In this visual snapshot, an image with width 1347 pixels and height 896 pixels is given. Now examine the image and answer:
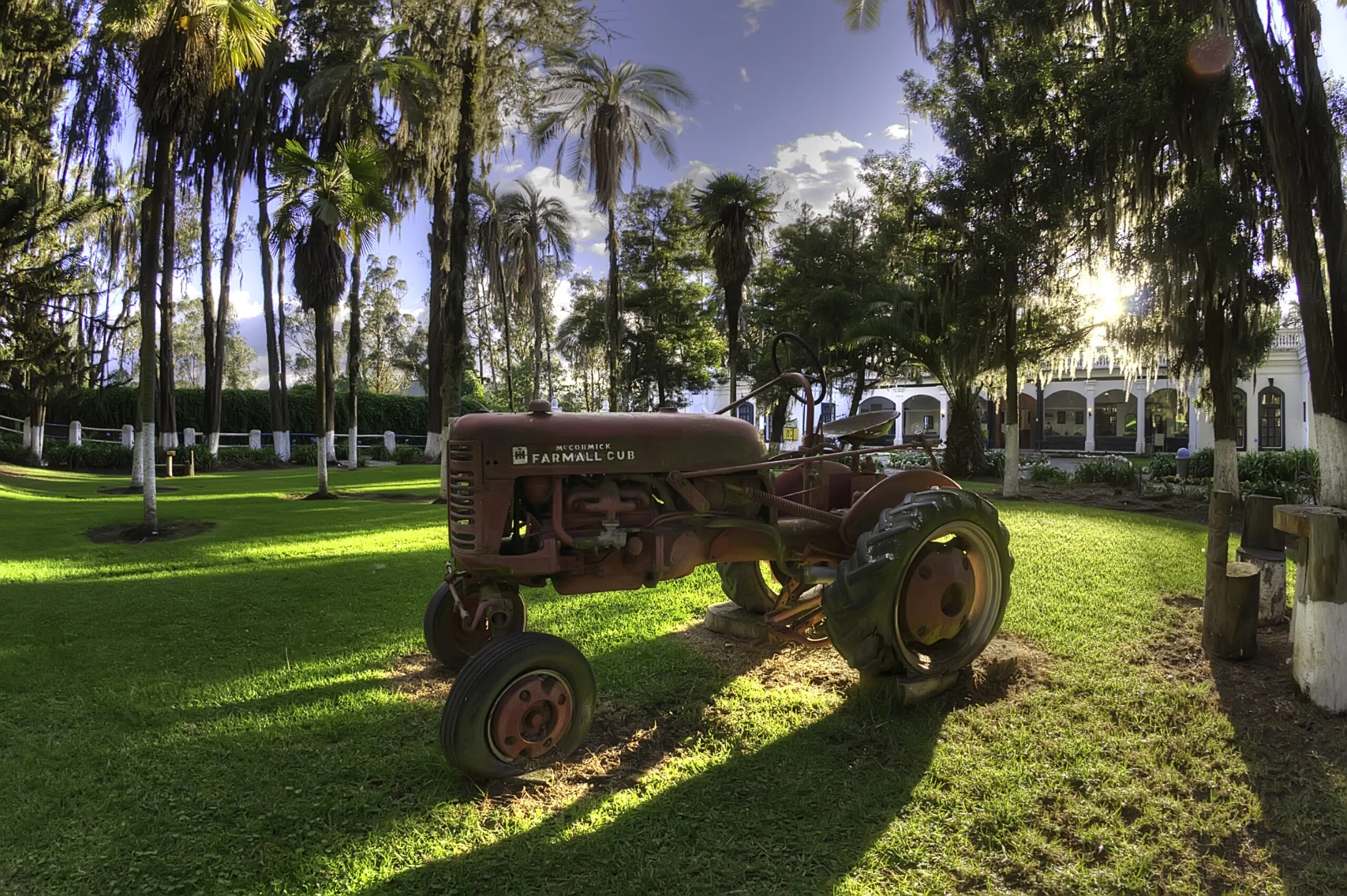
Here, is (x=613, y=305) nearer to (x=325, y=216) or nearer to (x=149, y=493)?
(x=325, y=216)

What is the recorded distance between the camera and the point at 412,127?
13.8m

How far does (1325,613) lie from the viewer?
356cm

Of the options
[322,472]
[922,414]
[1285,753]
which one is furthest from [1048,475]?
[922,414]

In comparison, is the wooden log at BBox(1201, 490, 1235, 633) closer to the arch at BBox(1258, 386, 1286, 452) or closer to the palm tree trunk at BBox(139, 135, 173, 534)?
the palm tree trunk at BBox(139, 135, 173, 534)

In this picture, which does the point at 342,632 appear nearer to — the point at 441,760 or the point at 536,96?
the point at 441,760

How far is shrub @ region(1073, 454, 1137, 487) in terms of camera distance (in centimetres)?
1510

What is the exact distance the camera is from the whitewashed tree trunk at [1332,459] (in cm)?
381

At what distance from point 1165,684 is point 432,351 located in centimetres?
2464

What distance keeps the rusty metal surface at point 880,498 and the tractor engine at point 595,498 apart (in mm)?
581

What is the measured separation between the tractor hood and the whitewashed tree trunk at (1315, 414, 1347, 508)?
310 cm

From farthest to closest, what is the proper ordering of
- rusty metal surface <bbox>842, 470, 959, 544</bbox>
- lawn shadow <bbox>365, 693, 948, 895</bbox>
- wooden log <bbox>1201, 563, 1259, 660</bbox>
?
wooden log <bbox>1201, 563, 1259, 660</bbox> → rusty metal surface <bbox>842, 470, 959, 544</bbox> → lawn shadow <bbox>365, 693, 948, 895</bbox>

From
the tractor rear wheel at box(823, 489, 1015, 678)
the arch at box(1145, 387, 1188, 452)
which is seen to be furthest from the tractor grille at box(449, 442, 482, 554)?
the arch at box(1145, 387, 1188, 452)

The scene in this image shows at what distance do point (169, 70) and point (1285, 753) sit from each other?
12.5m

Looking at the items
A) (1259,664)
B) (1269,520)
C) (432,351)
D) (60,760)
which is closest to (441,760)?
(60,760)
